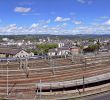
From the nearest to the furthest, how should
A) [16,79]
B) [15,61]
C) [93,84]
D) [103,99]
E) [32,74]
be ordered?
[103,99]
[93,84]
[16,79]
[32,74]
[15,61]

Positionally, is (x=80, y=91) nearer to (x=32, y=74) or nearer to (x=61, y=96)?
(x=61, y=96)

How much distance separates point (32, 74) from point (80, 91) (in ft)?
29.7

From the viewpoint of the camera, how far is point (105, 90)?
24172 mm

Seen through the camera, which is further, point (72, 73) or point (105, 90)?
point (72, 73)

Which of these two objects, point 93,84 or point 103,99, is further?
point 93,84

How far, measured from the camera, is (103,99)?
21391 mm

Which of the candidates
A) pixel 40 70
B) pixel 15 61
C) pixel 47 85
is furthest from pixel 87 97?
pixel 15 61

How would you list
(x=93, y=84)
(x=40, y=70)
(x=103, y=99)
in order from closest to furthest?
(x=103, y=99) → (x=93, y=84) → (x=40, y=70)

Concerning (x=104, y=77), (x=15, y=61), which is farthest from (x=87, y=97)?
(x=15, y=61)

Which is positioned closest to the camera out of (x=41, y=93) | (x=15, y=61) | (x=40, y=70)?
(x=41, y=93)

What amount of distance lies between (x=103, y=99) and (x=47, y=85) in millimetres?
5100

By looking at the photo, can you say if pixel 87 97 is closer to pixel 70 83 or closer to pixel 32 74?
pixel 70 83

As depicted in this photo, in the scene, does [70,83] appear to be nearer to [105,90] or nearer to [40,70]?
[105,90]

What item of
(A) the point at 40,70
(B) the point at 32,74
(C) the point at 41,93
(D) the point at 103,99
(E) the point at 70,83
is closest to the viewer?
(D) the point at 103,99
